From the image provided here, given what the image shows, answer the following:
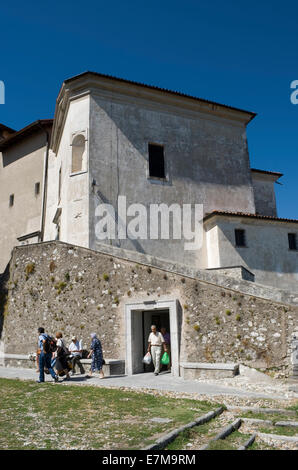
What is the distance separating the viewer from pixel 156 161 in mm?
18297

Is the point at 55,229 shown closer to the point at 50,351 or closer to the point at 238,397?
the point at 50,351

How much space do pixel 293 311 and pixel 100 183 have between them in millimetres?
9737

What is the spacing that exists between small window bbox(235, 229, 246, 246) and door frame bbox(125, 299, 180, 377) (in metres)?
6.59

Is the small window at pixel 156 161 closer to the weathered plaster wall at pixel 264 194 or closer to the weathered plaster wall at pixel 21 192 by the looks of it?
the weathered plaster wall at pixel 264 194

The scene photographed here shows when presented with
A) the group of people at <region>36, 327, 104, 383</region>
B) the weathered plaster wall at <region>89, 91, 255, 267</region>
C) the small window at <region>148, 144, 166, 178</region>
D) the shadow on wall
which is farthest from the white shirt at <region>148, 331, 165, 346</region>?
the small window at <region>148, 144, 166, 178</region>

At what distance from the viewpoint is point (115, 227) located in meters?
16.2

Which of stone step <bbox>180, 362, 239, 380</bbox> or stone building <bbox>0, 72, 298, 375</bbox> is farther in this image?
stone building <bbox>0, 72, 298, 375</bbox>

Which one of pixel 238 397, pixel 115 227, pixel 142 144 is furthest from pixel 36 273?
pixel 238 397

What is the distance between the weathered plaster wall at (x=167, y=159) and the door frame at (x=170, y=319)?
421 cm

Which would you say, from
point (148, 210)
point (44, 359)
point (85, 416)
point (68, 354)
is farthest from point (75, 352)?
point (148, 210)

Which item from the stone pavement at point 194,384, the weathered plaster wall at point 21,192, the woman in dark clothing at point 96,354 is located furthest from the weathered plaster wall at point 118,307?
the weathered plaster wall at point 21,192

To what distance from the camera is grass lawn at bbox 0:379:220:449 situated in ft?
16.2

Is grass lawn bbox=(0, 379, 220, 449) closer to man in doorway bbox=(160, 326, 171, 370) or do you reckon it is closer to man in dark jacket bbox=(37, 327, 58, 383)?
man in dark jacket bbox=(37, 327, 58, 383)

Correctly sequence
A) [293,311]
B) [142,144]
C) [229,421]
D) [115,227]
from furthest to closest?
1. [142,144]
2. [115,227]
3. [293,311]
4. [229,421]
